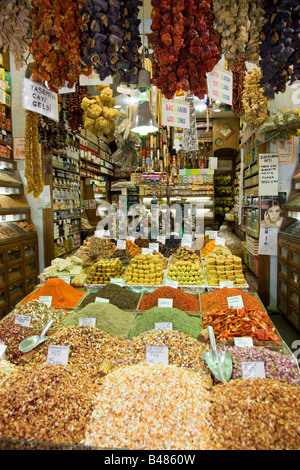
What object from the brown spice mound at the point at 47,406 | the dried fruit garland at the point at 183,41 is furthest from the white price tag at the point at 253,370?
the dried fruit garland at the point at 183,41

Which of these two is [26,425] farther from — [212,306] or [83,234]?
[83,234]

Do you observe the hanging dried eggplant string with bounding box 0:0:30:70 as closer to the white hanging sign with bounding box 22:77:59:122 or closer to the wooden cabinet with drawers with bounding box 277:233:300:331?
the white hanging sign with bounding box 22:77:59:122

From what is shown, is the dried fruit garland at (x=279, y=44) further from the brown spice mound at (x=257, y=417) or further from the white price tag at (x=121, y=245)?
the white price tag at (x=121, y=245)

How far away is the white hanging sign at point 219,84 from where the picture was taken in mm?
2041

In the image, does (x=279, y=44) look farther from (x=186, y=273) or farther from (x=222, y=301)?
(x=186, y=273)

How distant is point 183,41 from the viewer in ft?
5.46

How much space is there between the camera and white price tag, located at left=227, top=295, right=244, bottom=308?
2395 millimetres

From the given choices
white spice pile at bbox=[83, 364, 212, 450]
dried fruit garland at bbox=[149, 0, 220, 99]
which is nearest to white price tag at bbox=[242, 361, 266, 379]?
white spice pile at bbox=[83, 364, 212, 450]

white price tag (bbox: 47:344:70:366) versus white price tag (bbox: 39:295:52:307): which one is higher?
white price tag (bbox: 39:295:52:307)

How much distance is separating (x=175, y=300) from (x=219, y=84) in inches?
64.3

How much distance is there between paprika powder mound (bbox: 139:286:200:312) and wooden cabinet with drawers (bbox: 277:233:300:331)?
5.91ft

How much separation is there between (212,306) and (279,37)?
1.84 m

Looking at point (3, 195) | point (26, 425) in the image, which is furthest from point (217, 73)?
point (3, 195)
